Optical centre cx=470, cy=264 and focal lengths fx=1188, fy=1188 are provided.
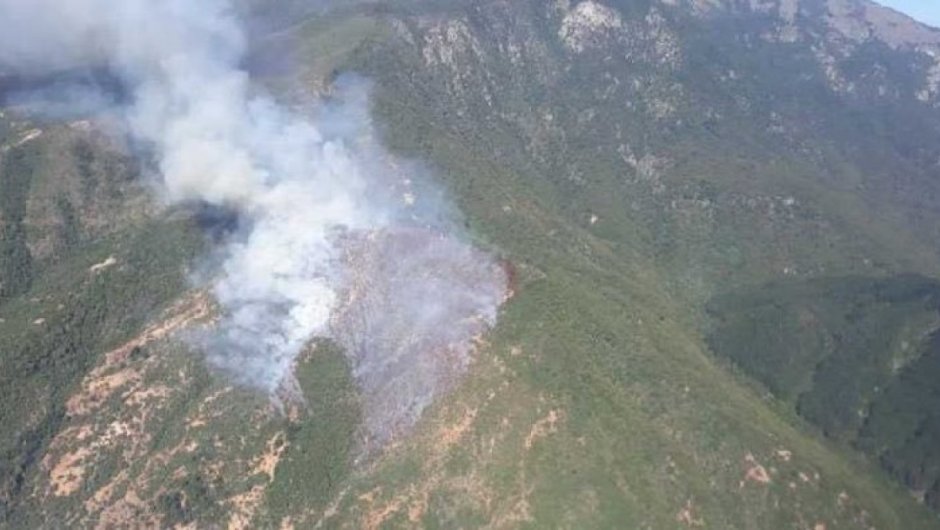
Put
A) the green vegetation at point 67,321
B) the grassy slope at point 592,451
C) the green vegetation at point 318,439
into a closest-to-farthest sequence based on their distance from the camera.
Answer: the grassy slope at point 592,451, the green vegetation at point 318,439, the green vegetation at point 67,321

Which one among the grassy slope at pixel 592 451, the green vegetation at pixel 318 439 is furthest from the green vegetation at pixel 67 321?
the grassy slope at pixel 592 451

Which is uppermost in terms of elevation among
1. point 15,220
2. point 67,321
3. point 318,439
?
point 318,439

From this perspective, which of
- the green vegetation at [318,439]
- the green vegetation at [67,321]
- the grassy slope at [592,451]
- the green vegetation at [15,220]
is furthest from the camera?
the green vegetation at [15,220]

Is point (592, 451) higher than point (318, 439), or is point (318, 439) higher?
point (592, 451)

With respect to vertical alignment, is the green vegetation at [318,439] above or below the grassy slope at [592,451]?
below

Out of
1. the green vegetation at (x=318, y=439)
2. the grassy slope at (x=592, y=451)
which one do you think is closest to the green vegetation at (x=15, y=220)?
the green vegetation at (x=318, y=439)

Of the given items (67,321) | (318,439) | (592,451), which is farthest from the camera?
(67,321)

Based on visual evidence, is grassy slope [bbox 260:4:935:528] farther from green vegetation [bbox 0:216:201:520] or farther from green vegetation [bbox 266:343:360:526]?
green vegetation [bbox 0:216:201:520]

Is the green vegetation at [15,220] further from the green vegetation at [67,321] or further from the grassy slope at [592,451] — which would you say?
the grassy slope at [592,451]

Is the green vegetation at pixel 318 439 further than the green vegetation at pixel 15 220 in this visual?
No

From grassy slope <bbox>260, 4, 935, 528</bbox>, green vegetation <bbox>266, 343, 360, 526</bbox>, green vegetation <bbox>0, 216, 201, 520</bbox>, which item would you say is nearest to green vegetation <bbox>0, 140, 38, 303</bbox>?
green vegetation <bbox>0, 216, 201, 520</bbox>

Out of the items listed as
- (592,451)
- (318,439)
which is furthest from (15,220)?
(592,451)

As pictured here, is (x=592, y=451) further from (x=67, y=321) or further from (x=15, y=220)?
(x=15, y=220)
